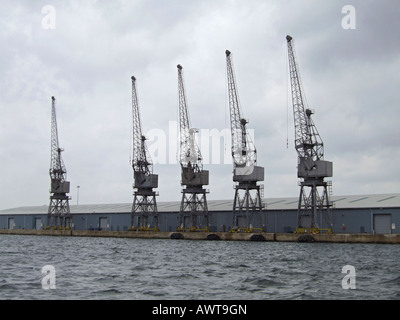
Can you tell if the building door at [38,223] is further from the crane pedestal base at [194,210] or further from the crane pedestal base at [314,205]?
the crane pedestal base at [314,205]

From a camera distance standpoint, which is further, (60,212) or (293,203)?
(60,212)

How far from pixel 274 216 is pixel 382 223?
829 inches

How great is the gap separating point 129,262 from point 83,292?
1598 centimetres

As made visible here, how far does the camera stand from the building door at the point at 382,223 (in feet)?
254

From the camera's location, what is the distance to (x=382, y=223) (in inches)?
3076

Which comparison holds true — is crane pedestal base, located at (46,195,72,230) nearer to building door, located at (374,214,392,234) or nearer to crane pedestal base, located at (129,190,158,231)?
crane pedestal base, located at (129,190,158,231)

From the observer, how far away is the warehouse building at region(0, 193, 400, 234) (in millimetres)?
78750

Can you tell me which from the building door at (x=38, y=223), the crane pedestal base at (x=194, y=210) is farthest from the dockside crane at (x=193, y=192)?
the building door at (x=38, y=223)

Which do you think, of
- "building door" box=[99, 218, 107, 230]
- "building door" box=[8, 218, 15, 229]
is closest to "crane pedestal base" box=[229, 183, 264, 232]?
"building door" box=[99, 218, 107, 230]

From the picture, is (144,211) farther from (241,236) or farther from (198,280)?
(198,280)

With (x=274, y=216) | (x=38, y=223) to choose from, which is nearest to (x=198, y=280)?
(x=274, y=216)
